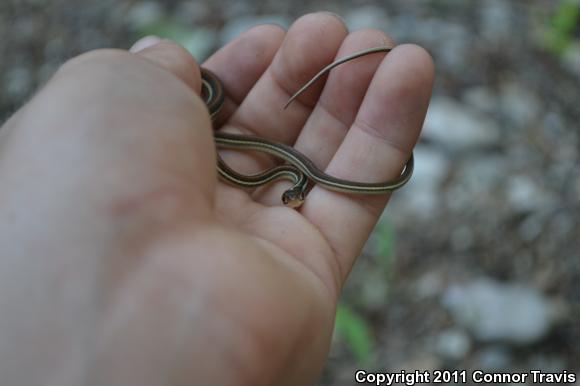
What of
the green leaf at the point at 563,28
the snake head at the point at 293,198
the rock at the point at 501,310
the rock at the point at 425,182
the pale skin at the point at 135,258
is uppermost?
the pale skin at the point at 135,258

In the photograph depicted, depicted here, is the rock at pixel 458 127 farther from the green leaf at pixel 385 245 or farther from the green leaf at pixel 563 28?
the green leaf at pixel 563 28

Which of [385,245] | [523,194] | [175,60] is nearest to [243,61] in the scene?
[175,60]

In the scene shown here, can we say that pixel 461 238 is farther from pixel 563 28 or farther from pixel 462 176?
pixel 563 28

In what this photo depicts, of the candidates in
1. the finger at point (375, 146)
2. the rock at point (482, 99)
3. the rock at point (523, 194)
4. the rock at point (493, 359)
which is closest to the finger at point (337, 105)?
the finger at point (375, 146)

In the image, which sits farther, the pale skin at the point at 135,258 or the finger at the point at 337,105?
the finger at the point at 337,105

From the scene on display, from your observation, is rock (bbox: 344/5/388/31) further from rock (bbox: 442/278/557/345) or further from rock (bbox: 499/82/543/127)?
rock (bbox: 442/278/557/345)

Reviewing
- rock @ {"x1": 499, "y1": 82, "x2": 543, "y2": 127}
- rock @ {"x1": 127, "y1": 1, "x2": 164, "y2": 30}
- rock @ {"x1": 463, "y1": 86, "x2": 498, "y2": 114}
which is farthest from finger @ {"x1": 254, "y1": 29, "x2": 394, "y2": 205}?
rock @ {"x1": 127, "y1": 1, "x2": 164, "y2": 30}

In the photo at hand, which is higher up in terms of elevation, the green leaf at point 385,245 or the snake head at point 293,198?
the snake head at point 293,198
